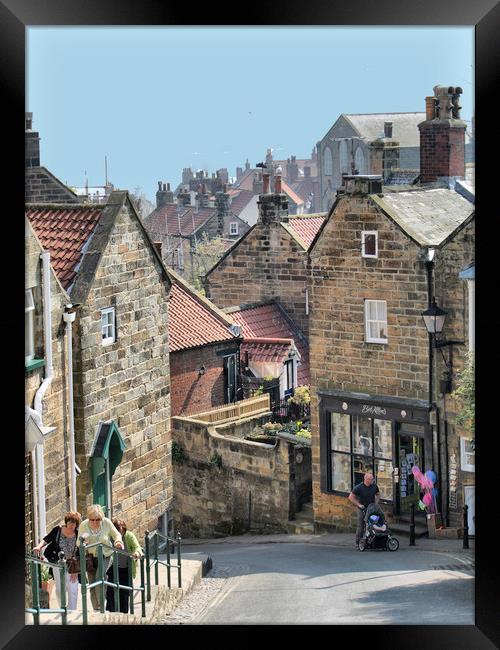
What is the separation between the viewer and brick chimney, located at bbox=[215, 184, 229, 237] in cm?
3075

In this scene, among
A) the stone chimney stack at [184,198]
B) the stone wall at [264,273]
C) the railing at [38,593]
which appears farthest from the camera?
the stone chimney stack at [184,198]

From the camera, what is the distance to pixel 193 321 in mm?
20750

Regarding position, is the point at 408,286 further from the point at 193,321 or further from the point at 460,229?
the point at 193,321

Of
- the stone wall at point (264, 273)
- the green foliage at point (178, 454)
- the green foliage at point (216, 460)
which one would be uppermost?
the stone wall at point (264, 273)

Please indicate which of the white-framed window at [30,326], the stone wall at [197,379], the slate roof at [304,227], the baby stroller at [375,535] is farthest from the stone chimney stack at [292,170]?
the white-framed window at [30,326]

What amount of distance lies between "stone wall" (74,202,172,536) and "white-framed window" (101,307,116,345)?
80 millimetres

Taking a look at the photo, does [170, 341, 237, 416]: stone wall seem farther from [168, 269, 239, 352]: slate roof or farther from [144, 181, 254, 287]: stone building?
[144, 181, 254, 287]: stone building

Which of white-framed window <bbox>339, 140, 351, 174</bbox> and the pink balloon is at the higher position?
white-framed window <bbox>339, 140, 351, 174</bbox>

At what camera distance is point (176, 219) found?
2795 cm

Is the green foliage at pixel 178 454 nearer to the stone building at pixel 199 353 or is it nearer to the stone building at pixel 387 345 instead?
the stone building at pixel 199 353

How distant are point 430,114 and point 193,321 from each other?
4.75m

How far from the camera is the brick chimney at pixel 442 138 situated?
20.6 metres

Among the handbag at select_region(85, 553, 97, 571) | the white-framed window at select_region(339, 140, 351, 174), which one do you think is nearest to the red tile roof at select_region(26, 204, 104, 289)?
the handbag at select_region(85, 553, 97, 571)

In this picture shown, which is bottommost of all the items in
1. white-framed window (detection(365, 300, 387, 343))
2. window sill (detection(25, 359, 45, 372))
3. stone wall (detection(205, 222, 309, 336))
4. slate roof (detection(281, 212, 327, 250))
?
window sill (detection(25, 359, 45, 372))
